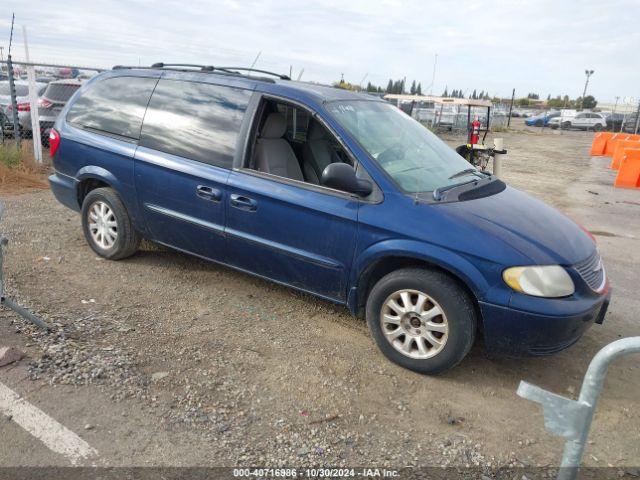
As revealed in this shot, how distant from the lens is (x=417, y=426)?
299 cm

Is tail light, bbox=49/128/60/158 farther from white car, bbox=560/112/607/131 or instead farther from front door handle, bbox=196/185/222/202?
white car, bbox=560/112/607/131

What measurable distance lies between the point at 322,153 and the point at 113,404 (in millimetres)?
2606

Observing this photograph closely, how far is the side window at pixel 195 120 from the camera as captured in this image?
165 inches

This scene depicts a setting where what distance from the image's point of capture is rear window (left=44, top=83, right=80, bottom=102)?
11.8 metres

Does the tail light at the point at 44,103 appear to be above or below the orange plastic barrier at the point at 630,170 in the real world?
above

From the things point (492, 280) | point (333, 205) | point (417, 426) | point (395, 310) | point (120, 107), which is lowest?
point (417, 426)

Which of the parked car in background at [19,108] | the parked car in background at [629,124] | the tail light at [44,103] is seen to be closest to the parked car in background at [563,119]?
the parked car in background at [629,124]

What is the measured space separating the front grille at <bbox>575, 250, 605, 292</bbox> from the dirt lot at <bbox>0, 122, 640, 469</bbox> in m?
0.37

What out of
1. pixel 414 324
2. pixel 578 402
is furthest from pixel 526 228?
pixel 578 402

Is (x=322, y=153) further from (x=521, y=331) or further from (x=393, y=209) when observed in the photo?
(x=521, y=331)

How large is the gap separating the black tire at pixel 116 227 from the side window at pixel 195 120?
0.65m

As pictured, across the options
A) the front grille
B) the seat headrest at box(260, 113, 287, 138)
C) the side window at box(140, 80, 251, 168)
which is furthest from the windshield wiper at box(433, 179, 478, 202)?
the side window at box(140, 80, 251, 168)

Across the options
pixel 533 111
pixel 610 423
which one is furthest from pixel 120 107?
pixel 533 111

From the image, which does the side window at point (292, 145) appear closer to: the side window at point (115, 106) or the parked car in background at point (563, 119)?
the side window at point (115, 106)
